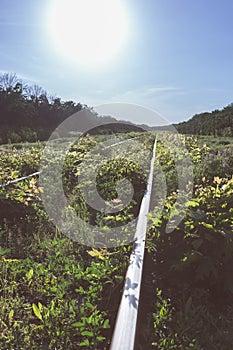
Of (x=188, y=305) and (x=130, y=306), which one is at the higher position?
(x=130, y=306)

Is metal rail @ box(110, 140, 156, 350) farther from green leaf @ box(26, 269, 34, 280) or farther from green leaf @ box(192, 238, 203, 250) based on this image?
green leaf @ box(26, 269, 34, 280)

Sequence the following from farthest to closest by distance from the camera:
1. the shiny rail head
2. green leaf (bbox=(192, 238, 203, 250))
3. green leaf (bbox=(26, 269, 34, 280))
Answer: the shiny rail head
green leaf (bbox=(26, 269, 34, 280))
green leaf (bbox=(192, 238, 203, 250))

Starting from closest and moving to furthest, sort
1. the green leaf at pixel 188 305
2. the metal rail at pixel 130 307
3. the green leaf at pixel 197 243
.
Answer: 1. the metal rail at pixel 130 307
2. the green leaf at pixel 188 305
3. the green leaf at pixel 197 243

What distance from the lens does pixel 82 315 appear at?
284 centimetres

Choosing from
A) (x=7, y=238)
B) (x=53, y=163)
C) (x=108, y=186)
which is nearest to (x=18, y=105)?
(x=53, y=163)

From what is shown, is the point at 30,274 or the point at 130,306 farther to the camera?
the point at 30,274

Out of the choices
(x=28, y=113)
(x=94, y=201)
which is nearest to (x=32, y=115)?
(x=28, y=113)

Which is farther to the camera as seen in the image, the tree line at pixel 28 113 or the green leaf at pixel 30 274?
the tree line at pixel 28 113

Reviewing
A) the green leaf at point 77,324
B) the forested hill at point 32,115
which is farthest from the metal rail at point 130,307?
the forested hill at point 32,115

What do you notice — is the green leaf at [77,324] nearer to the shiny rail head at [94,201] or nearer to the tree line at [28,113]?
the shiny rail head at [94,201]

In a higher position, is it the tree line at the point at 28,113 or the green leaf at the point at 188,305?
the tree line at the point at 28,113

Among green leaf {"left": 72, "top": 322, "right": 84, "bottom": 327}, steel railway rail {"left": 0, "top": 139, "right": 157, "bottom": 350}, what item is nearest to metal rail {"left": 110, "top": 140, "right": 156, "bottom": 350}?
steel railway rail {"left": 0, "top": 139, "right": 157, "bottom": 350}

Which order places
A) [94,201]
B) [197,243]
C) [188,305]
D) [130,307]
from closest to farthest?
1. [130,307]
2. [188,305]
3. [197,243]
4. [94,201]

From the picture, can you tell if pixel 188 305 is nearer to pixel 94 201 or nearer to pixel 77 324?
pixel 77 324
